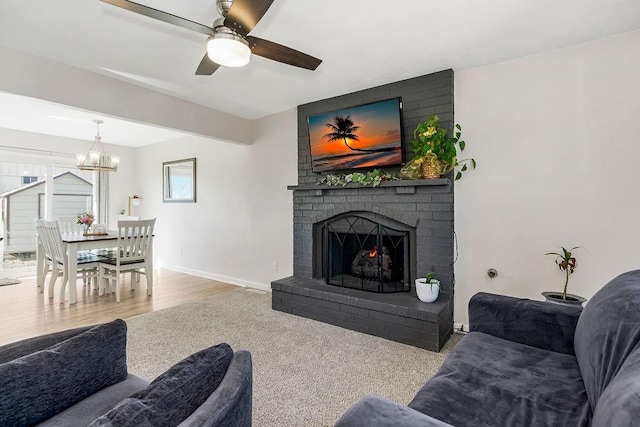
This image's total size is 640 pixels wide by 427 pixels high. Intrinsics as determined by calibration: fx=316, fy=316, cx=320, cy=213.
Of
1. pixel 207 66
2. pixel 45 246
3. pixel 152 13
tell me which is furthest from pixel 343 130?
pixel 45 246

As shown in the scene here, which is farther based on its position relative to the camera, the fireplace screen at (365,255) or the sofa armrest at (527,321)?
the fireplace screen at (365,255)

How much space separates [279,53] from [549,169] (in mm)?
2263

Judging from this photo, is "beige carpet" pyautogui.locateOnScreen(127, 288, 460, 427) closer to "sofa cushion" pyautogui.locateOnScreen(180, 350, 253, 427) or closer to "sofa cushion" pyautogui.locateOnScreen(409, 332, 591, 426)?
"sofa cushion" pyautogui.locateOnScreen(409, 332, 591, 426)

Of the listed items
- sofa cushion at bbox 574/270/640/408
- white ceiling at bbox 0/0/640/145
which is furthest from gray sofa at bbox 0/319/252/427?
white ceiling at bbox 0/0/640/145

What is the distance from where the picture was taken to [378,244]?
3.31 metres

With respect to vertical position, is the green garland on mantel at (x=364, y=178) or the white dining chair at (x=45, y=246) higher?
the green garland on mantel at (x=364, y=178)

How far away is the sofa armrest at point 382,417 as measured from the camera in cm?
83

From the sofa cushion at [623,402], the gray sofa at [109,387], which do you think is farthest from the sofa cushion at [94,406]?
the sofa cushion at [623,402]

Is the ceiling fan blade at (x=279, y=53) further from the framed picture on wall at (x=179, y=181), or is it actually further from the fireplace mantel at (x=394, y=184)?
the framed picture on wall at (x=179, y=181)

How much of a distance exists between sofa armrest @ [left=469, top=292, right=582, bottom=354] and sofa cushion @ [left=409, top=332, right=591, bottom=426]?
2.9 inches

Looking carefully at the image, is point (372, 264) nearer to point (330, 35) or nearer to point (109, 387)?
point (330, 35)

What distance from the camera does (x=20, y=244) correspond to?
5.36m

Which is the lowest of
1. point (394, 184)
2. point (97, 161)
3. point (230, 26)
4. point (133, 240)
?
point (133, 240)

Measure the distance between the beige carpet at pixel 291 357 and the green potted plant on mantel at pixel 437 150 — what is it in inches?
59.5
